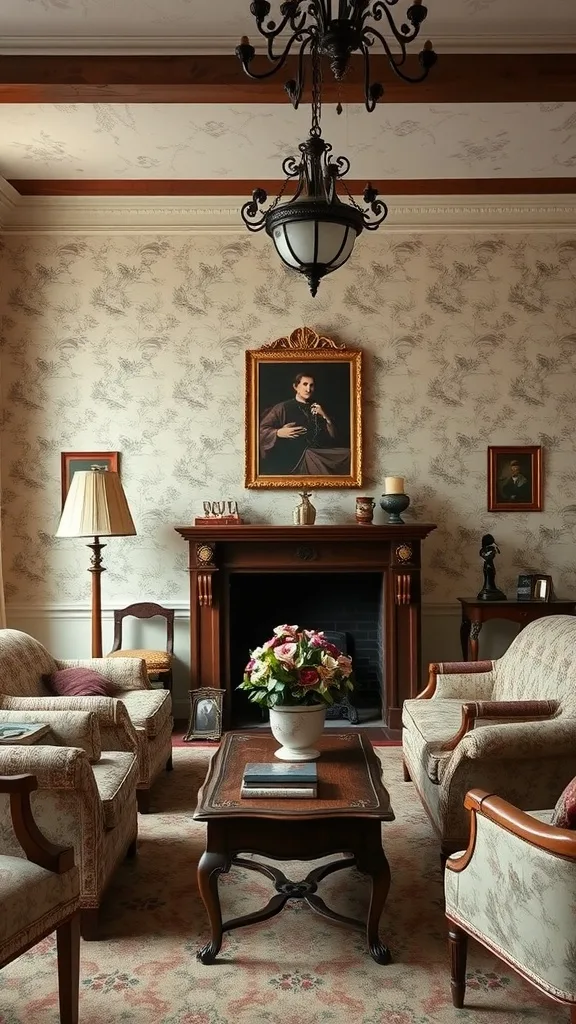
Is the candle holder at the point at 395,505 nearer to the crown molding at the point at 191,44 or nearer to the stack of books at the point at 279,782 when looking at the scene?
the crown molding at the point at 191,44

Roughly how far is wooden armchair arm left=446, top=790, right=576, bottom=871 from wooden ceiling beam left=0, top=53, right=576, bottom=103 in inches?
131

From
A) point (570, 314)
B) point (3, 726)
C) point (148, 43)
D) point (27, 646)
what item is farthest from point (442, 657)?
point (148, 43)

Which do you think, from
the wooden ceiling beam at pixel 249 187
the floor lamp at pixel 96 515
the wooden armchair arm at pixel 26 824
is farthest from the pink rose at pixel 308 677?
the wooden ceiling beam at pixel 249 187

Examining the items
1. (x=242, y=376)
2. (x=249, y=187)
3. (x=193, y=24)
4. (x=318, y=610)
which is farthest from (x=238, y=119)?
(x=318, y=610)

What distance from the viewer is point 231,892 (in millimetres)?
3395

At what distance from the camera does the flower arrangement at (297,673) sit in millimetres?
3273

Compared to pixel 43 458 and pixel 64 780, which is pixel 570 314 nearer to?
pixel 43 458

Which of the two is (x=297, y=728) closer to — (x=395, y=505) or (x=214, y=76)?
(x=395, y=505)

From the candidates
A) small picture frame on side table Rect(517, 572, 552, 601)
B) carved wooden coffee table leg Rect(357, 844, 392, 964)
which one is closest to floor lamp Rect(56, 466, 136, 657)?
small picture frame on side table Rect(517, 572, 552, 601)

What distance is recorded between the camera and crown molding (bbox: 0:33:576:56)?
4.13 m

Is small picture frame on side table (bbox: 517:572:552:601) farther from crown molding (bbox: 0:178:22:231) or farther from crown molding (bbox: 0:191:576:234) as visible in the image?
crown molding (bbox: 0:178:22:231)

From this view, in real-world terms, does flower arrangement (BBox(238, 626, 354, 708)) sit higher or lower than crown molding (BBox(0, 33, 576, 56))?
lower

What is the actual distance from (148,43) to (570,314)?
3.35 meters

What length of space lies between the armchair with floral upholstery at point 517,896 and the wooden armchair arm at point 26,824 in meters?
1.14
